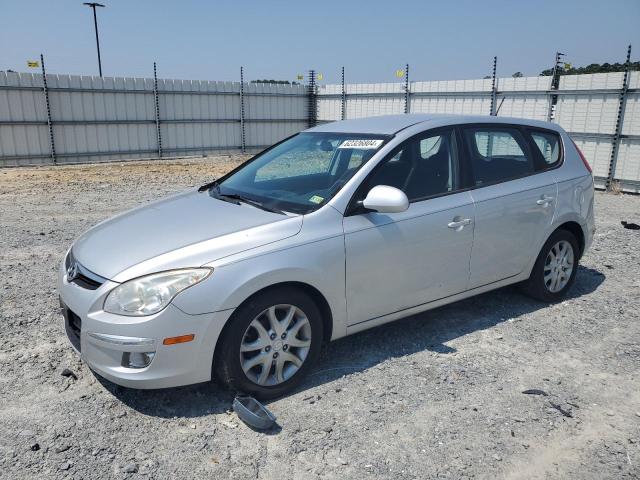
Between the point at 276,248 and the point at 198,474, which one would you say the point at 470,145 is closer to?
the point at 276,248

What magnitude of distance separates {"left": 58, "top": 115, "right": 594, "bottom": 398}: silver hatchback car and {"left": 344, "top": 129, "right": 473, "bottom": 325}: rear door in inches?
0.4

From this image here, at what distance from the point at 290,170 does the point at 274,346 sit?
1.59 metres

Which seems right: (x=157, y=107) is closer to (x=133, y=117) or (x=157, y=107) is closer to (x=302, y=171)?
(x=133, y=117)

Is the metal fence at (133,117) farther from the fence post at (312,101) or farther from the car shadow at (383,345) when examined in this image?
the car shadow at (383,345)

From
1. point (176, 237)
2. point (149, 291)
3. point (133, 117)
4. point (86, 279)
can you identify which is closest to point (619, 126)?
point (176, 237)

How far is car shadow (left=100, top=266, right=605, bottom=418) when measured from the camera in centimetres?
323

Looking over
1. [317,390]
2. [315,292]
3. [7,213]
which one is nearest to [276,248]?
[315,292]

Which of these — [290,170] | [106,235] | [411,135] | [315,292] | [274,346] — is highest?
[411,135]

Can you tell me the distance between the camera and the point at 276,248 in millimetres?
→ 3104

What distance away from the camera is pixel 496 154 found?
4441 millimetres

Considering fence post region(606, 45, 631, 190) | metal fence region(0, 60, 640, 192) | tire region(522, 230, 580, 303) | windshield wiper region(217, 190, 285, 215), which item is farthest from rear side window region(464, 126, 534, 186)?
metal fence region(0, 60, 640, 192)

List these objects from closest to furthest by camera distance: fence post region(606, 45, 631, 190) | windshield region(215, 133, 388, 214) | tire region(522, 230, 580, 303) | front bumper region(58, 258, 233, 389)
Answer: front bumper region(58, 258, 233, 389) < windshield region(215, 133, 388, 214) < tire region(522, 230, 580, 303) < fence post region(606, 45, 631, 190)

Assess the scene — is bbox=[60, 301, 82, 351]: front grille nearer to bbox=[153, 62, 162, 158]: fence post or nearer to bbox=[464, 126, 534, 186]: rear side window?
bbox=[464, 126, 534, 186]: rear side window

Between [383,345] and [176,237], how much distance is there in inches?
70.1
